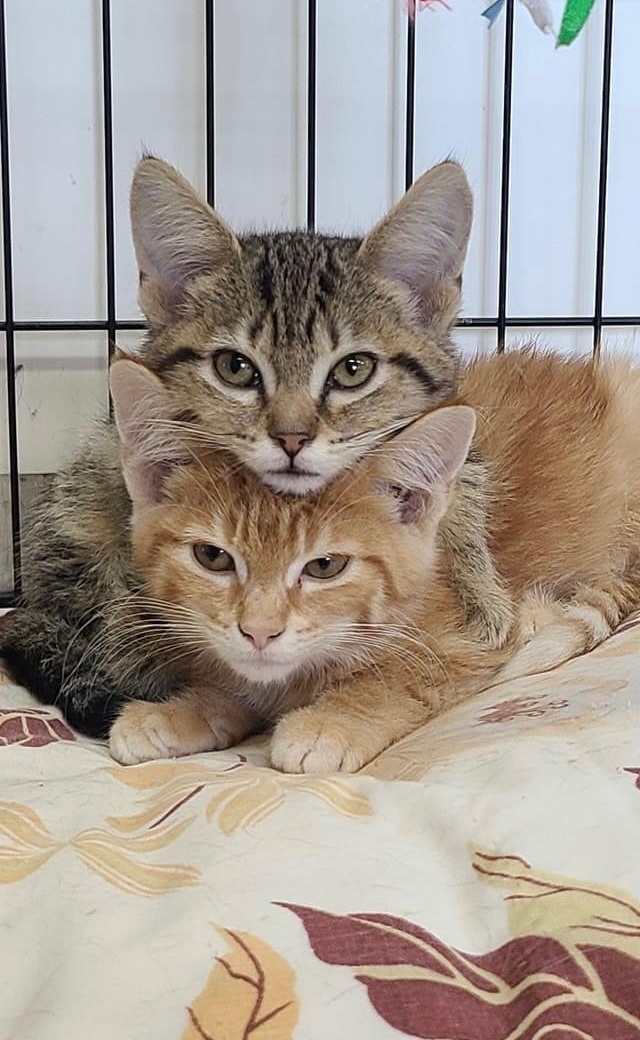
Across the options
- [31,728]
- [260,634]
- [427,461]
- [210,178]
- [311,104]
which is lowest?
[31,728]

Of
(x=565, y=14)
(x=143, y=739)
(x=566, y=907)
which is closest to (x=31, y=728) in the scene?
(x=143, y=739)

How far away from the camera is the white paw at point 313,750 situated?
3.42ft

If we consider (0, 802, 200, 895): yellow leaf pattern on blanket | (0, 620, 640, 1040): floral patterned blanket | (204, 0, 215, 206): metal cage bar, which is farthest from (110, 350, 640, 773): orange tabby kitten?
(204, 0, 215, 206): metal cage bar

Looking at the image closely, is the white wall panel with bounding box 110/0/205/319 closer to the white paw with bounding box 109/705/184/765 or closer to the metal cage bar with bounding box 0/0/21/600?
the metal cage bar with bounding box 0/0/21/600

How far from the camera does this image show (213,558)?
1.13 meters

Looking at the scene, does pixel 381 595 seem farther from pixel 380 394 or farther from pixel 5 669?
pixel 5 669

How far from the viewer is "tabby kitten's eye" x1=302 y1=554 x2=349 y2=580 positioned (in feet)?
3.68

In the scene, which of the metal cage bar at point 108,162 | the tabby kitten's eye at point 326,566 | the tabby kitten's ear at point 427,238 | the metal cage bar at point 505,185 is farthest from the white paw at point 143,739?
the metal cage bar at point 505,185

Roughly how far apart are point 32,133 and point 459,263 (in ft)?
3.06

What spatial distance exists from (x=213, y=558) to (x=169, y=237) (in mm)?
377

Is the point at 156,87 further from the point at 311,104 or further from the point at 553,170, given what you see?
the point at 553,170

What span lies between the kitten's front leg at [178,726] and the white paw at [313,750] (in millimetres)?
104

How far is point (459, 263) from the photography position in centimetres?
125

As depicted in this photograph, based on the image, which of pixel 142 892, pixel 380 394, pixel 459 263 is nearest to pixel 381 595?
pixel 380 394
